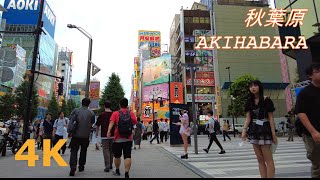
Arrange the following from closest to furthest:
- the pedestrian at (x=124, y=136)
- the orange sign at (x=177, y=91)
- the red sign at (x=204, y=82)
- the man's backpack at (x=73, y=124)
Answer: the pedestrian at (x=124, y=136), the man's backpack at (x=73, y=124), the red sign at (x=204, y=82), the orange sign at (x=177, y=91)

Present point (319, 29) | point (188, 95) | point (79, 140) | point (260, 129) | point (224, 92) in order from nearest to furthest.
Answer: point (260, 129), point (79, 140), point (319, 29), point (224, 92), point (188, 95)

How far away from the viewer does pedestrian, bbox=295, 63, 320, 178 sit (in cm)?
334

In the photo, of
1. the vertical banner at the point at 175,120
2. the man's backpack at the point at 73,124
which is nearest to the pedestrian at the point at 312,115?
the man's backpack at the point at 73,124

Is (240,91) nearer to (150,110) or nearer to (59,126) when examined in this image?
(59,126)

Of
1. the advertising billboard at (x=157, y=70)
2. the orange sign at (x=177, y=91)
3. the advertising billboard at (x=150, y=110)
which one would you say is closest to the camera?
the orange sign at (x=177, y=91)

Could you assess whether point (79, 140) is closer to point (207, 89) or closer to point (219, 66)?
point (219, 66)

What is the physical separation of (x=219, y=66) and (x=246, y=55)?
6.01 meters

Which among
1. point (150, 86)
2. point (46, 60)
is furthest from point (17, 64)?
point (150, 86)

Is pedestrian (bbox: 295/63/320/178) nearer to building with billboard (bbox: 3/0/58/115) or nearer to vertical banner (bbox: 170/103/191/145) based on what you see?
vertical banner (bbox: 170/103/191/145)

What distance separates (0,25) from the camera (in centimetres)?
5688

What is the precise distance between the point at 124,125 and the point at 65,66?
4379 inches

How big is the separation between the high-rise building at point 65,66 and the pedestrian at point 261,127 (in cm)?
10714

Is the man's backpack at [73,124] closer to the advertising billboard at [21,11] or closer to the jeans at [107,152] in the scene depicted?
the jeans at [107,152]

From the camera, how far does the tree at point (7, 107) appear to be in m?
41.6
